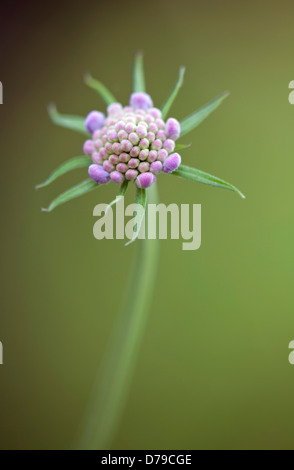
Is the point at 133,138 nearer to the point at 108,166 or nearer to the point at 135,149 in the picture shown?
A: the point at 135,149

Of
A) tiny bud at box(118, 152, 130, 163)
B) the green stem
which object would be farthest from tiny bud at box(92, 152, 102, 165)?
the green stem

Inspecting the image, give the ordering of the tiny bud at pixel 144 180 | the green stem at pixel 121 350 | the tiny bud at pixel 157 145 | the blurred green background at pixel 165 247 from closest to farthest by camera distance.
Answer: the tiny bud at pixel 144 180 → the tiny bud at pixel 157 145 → the green stem at pixel 121 350 → the blurred green background at pixel 165 247

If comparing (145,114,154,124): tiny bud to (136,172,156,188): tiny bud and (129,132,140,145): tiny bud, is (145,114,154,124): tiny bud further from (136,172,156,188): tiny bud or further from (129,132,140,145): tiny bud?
(136,172,156,188): tiny bud

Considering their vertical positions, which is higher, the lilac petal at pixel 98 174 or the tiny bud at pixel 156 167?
the tiny bud at pixel 156 167

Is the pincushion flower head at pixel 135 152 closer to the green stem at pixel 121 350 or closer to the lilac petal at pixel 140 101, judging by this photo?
the lilac petal at pixel 140 101

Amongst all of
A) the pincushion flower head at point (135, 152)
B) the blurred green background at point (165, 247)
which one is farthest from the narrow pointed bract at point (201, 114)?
the blurred green background at point (165, 247)

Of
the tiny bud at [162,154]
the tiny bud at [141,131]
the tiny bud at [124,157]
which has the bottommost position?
the tiny bud at [124,157]

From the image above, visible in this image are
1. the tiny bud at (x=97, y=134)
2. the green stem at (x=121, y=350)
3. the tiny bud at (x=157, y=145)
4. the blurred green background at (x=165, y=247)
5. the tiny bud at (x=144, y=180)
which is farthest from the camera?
the blurred green background at (x=165, y=247)
